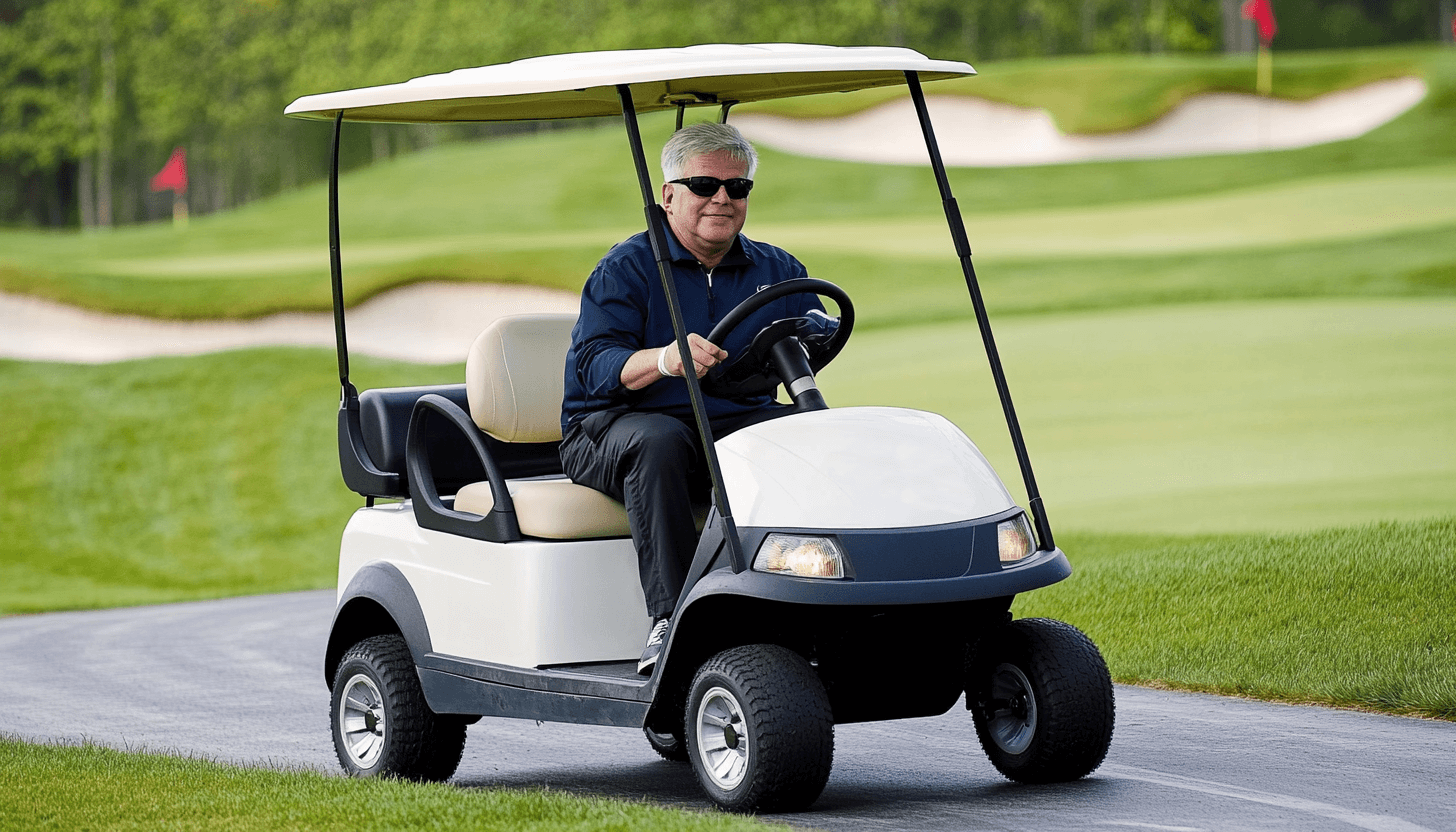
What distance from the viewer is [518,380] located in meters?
6.05

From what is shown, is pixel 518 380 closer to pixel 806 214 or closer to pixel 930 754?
pixel 930 754

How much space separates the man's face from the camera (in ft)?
17.8

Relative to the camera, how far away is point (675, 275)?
5520 mm

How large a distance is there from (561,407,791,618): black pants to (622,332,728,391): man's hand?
0.36 feet

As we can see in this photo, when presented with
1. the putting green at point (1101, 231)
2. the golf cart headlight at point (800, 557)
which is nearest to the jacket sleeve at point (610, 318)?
the golf cart headlight at point (800, 557)

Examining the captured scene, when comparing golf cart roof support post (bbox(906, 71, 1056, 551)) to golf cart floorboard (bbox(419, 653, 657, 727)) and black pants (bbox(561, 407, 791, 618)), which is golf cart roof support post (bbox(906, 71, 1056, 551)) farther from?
golf cart floorboard (bbox(419, 653, 657, 727))

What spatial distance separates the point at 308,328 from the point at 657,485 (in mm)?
19412

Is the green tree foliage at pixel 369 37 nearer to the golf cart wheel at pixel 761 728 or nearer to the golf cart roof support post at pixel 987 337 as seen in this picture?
the golf cart roof support post at pixel 987 337

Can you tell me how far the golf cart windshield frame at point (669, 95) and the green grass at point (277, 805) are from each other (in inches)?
27.6

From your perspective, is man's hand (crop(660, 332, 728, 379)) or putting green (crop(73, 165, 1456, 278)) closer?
man's hand (crop(660, 332, 728, 379))

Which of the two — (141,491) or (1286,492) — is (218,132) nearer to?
(141,491)

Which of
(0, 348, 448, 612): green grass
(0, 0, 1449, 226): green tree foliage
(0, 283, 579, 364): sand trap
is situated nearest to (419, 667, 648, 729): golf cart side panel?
(0, 348, 448, 612): green grass

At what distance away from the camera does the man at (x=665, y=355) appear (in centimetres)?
516

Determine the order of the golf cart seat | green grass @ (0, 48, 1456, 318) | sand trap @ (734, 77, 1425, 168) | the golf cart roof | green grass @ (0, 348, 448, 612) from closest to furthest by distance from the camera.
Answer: the golf cart roof, the golf cart seat, green grass @ (0, 348, 448, 612), green grass @ (0, 48, 1456, 318), sand trap @ (734, 77, 1425, 168)
